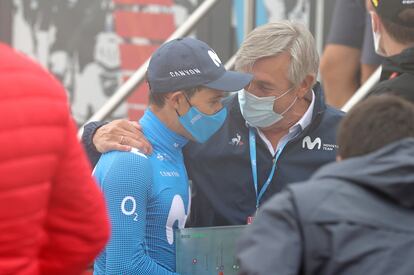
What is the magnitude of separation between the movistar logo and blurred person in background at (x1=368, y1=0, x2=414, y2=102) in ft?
0.90

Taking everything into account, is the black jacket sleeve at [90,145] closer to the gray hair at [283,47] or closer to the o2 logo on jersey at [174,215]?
the o2 logo on jersey at [174,215]

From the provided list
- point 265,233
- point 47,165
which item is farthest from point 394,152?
point 47,165

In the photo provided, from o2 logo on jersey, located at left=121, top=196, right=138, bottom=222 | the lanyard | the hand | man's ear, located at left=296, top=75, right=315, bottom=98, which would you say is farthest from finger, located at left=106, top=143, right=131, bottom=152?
man's ear, located at left=296, top=75, right=315, bottom=98

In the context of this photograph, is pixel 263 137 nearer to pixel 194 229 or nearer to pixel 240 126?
pixel 240 126

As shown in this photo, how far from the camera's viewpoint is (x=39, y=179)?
2383mm

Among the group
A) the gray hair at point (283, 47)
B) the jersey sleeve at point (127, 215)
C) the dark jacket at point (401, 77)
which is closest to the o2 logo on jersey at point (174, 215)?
the jersey sleeve at point (127, 215)

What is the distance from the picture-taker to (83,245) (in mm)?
2592

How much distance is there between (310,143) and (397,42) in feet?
1.53

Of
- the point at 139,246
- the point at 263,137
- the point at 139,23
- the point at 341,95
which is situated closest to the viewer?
the point at 139,246

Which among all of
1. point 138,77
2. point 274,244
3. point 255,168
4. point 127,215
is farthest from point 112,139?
point 138,77

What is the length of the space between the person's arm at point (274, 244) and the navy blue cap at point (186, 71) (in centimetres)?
117

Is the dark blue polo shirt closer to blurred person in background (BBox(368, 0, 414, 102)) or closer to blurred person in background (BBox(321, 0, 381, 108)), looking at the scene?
blurred person in background (BBox(368, 0, 414, 102))

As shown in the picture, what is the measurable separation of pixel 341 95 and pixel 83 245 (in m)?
3.32

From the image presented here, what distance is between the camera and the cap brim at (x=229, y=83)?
3.47m
